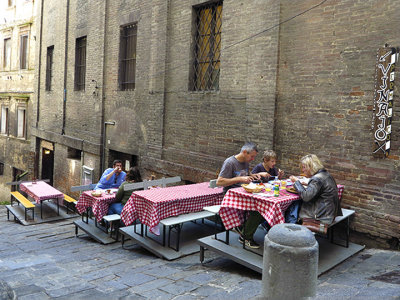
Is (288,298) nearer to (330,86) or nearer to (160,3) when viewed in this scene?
(330,86)

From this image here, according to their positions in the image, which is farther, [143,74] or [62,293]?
[143,74]

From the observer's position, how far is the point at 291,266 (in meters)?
3.35

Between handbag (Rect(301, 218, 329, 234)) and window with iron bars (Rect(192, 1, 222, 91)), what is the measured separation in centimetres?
456

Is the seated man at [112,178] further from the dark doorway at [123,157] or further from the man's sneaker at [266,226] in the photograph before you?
the man's sneaker at [266,226]

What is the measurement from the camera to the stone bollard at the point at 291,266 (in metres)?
3.34

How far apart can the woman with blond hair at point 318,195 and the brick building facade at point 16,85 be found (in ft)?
50.1

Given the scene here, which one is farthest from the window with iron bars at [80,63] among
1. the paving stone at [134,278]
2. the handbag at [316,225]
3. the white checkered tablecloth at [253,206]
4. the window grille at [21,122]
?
the handbag at [316,225]

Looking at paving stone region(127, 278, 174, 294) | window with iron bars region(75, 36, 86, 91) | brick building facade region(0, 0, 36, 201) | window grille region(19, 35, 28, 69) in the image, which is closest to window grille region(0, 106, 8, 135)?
brick building facade region(0, 0, 36, 201)

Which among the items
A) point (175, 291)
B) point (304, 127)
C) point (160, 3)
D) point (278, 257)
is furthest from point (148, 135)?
point (278, 257)

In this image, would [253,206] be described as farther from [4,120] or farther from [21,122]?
[4,120]

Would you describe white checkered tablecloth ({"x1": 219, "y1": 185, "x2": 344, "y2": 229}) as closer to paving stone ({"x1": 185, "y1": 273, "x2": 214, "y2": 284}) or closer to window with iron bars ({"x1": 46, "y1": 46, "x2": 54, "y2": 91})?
paving stone ({"x1": 185, "y1": 273, "x2": 214, "y2": 284})

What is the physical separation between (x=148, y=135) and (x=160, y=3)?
3.43 m

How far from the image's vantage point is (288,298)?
11.0 ft

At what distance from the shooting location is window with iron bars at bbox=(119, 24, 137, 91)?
1202cm
